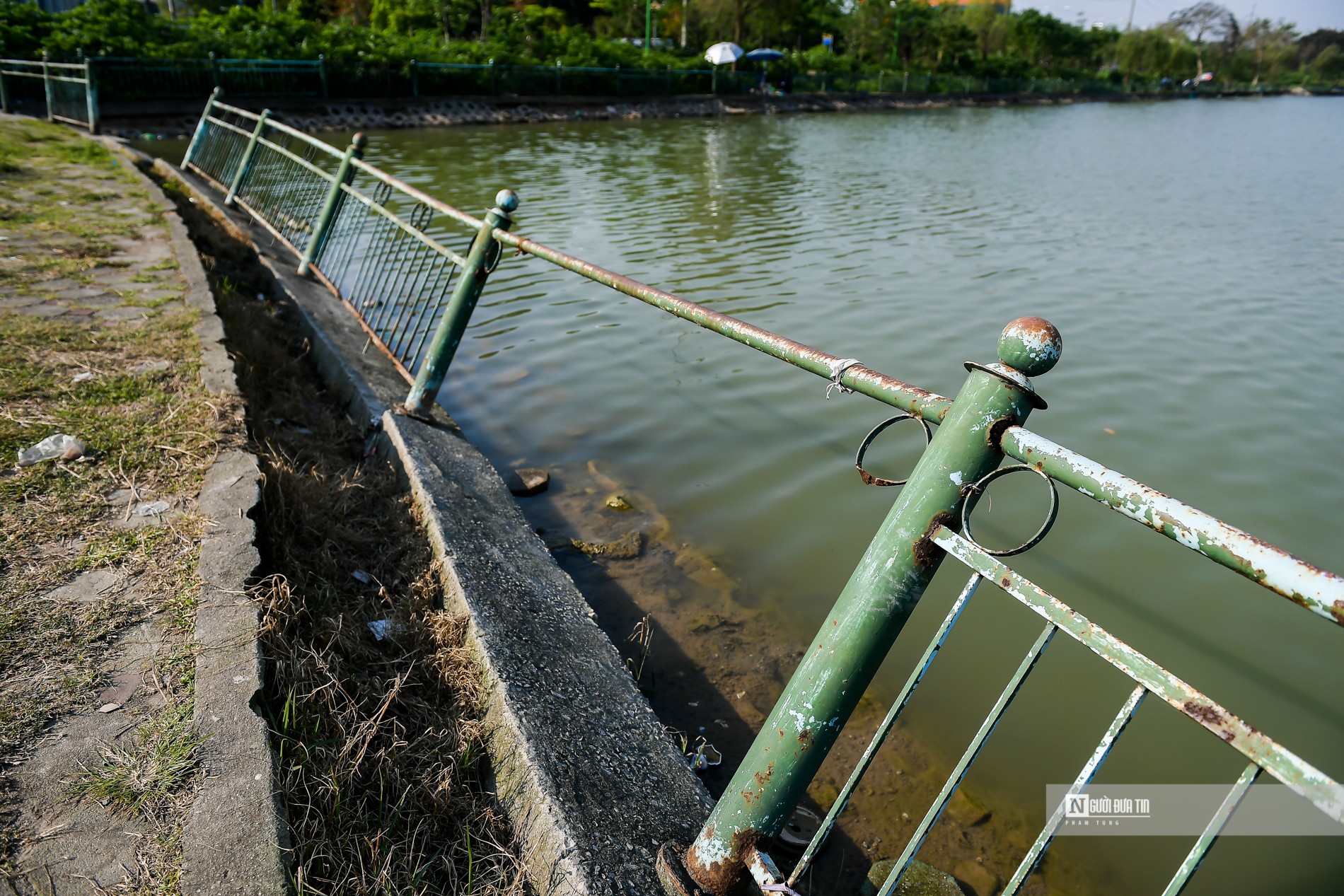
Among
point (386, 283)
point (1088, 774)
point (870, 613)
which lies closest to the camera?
point (1088, 774)

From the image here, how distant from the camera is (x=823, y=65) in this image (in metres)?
44.7

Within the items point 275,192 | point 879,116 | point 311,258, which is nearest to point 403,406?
point 311,258

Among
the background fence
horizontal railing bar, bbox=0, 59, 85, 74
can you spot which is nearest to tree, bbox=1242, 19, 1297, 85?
the background fence

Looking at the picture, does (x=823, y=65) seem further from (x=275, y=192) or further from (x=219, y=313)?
(x=219, y=313)

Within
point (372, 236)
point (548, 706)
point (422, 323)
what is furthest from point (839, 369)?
point (372, 236)

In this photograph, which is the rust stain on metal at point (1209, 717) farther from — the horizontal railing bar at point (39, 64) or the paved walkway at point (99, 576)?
the horizontal railing bar at point (39, 64)

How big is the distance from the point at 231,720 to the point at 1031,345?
182 cm

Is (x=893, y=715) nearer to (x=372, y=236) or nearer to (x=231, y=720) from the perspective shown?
(x=231, y=720)

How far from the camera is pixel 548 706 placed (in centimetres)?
209

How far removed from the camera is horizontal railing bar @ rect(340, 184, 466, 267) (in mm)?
3799

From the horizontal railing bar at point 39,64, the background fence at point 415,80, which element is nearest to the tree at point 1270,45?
the background fence at point 415,80

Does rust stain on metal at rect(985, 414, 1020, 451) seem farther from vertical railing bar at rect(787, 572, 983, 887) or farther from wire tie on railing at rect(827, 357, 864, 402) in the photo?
wire tie on railing at rect(827, 357, 864, 402)

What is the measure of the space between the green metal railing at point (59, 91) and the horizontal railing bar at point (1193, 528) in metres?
15.7

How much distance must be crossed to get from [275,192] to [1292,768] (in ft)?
27.5
